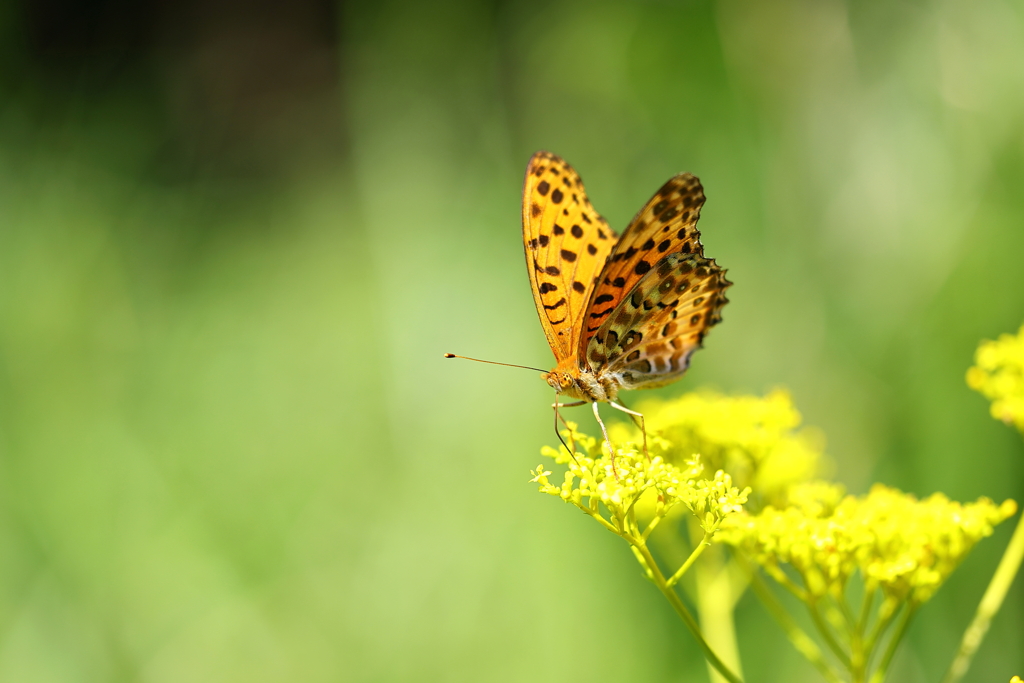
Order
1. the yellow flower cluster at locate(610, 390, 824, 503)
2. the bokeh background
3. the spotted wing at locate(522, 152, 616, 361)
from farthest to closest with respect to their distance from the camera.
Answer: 1. the bokeh background
2. the spotted wing at locate(522, 152, 616, 361)
3. the yellow flower cluster at locate(610, 390, 824, 503)

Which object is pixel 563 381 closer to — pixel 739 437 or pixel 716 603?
pixel 739 437

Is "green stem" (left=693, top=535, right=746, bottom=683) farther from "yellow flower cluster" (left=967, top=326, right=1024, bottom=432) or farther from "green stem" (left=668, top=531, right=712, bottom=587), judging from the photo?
"yellow flower cluster" (left=967, top=326, right=1024, bottom=432)

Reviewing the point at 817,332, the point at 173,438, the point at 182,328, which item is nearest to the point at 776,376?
the point at 817,332

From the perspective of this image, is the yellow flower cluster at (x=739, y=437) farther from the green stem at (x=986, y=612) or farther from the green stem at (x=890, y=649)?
the green stem at (x=986, y=612)

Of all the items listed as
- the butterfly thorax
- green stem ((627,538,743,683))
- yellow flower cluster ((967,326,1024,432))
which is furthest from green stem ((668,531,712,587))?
yellow flower cluster ((967,326,1024,432))

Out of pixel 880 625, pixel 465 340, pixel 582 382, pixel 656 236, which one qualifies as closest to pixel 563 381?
pixel 582 382

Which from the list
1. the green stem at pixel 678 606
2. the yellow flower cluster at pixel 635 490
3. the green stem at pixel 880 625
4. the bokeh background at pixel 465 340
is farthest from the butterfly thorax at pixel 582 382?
the bokeh background at pixel 465 340
